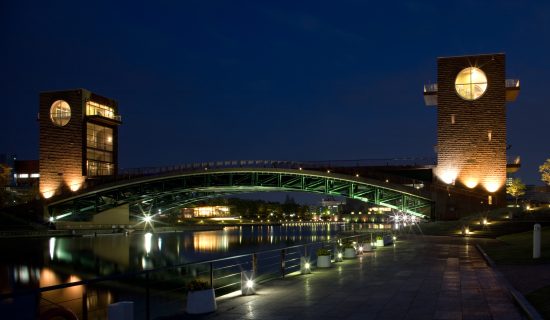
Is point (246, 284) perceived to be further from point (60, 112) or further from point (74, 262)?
Result: point (60, 112)

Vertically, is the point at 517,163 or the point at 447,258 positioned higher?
the point at 517,163

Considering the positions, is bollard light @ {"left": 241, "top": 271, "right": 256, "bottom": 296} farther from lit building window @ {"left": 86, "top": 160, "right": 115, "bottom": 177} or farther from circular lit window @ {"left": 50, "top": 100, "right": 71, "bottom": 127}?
circular lit window @ {"left": 50, "top": 100, "right": 71, "bottom": 127}

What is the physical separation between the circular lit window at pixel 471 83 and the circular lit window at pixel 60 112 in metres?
61.6

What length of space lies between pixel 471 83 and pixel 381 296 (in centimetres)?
5971

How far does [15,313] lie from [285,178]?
6104 cm

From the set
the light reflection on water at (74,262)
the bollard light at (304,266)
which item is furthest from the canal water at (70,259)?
the bollard light at (304,266)

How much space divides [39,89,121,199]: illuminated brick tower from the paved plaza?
249 ft

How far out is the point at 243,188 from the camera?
84438 millimetres

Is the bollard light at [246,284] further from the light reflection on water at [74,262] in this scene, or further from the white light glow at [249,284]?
the light reflection on water at [74,262]

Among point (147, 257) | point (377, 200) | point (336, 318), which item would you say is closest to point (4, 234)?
point (147, 257)

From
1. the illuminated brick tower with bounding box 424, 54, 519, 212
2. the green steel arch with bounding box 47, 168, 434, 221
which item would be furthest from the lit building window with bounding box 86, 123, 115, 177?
the illuminated brick tower with bounding box 424, 54, 519, 212

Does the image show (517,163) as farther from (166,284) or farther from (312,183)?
(166,284)

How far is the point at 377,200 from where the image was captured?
241ft

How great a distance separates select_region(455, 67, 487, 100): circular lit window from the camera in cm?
6950
